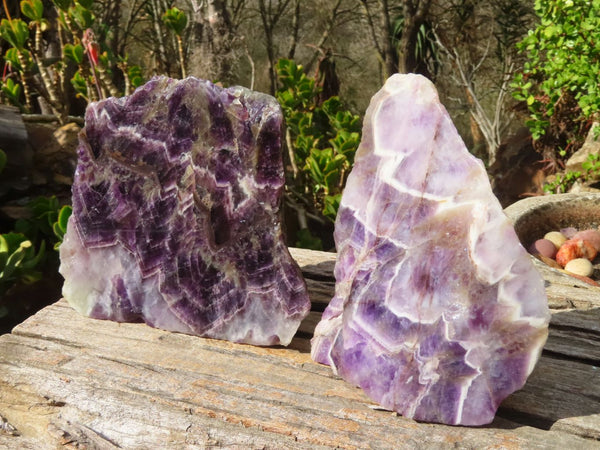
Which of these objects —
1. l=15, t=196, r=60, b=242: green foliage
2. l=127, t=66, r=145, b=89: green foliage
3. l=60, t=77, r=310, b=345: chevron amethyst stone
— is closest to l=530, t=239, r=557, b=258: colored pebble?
l=60, t=77, r=310, b=345: chevron amethyst stone

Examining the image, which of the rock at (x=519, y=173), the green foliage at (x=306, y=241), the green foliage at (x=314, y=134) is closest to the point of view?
the green foliage at (x=314, y=134)

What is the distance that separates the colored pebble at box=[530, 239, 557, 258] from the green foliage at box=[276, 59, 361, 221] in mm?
813

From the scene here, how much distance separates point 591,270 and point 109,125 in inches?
55.3

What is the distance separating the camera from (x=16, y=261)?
1.83m

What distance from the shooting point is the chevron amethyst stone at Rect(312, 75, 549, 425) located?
990 millimetres

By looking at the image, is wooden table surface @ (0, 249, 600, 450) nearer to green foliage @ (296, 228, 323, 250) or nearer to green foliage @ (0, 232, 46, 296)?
green foliage @ (0, 232, 46, 296)

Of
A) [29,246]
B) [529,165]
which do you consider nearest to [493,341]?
[29,246]

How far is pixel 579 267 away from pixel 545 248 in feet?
0.36

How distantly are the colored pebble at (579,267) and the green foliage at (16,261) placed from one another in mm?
1574

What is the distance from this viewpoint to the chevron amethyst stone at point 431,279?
990 mm

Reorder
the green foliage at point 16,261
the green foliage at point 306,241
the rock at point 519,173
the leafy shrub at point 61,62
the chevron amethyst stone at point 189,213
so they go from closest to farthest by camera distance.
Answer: the chevron amethyst stone at point 189,213, the green foliage at point 16,261, the leafy shrub at point 61,62, the green foliage at point 306,241, the rock at point 519,173

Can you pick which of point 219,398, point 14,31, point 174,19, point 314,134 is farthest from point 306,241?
point 219,398

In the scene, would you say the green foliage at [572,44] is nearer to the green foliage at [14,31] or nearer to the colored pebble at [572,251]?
the colored pebble at [572,251]

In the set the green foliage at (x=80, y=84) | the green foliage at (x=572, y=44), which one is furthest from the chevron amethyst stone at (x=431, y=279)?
the green foliage at (x=80, y=84)
